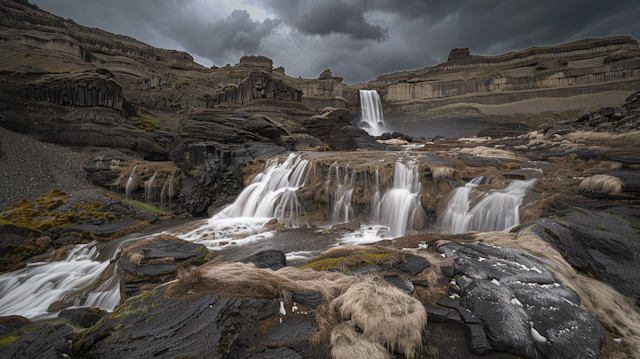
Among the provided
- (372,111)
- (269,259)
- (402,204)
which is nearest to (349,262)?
(269,259)

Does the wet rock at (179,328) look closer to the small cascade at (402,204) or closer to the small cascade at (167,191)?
the small cascade at (402,204)

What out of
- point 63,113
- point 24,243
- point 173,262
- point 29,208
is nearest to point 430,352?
point 173,262

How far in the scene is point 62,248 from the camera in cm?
741

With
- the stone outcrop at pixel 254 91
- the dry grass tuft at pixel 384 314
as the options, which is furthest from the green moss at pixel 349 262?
the stone outcrop at pixel 254 91

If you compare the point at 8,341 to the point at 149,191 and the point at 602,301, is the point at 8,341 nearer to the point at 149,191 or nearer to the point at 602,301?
the point at 602,301

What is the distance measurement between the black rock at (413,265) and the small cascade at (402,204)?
496 cm

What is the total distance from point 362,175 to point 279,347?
29.0 feet

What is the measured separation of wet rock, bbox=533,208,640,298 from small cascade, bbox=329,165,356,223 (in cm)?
635

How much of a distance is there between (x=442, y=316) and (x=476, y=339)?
335mm

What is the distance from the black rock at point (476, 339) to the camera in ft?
7.34

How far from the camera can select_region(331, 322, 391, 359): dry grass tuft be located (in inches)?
80.4

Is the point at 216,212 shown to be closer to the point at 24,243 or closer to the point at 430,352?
the point at 24,243

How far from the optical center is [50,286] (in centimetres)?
569

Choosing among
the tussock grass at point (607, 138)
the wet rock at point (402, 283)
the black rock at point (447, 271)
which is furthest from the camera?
the tussock grass at point (607, 138)
